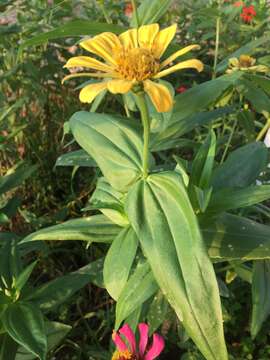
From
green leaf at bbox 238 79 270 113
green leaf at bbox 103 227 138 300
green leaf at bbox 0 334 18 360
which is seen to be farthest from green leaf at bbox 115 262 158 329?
green leaf at bbox 238 79 270 113

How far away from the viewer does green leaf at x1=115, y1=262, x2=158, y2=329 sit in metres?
0.70

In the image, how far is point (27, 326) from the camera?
0.81 m

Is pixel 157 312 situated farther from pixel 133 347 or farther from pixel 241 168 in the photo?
pixel 241 168

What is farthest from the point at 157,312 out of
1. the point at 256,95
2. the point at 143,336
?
the point at 256,95

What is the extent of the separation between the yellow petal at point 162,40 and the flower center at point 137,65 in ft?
0.09

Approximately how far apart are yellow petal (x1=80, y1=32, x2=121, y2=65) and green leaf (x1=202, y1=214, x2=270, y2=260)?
0.26m

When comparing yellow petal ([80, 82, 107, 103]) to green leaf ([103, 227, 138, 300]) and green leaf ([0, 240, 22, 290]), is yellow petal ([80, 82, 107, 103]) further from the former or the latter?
green leaf ([0, 240, 22, 290])

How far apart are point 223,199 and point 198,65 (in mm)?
200

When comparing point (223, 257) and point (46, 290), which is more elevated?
point (223, 257)

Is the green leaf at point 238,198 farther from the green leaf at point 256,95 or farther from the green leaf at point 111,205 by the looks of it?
the green leaf at point 256,95

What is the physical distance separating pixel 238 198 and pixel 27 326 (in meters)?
0.37

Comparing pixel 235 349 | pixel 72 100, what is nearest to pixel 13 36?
pixel 72 100

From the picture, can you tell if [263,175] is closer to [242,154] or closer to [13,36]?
[242,154]

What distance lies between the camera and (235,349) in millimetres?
1189
